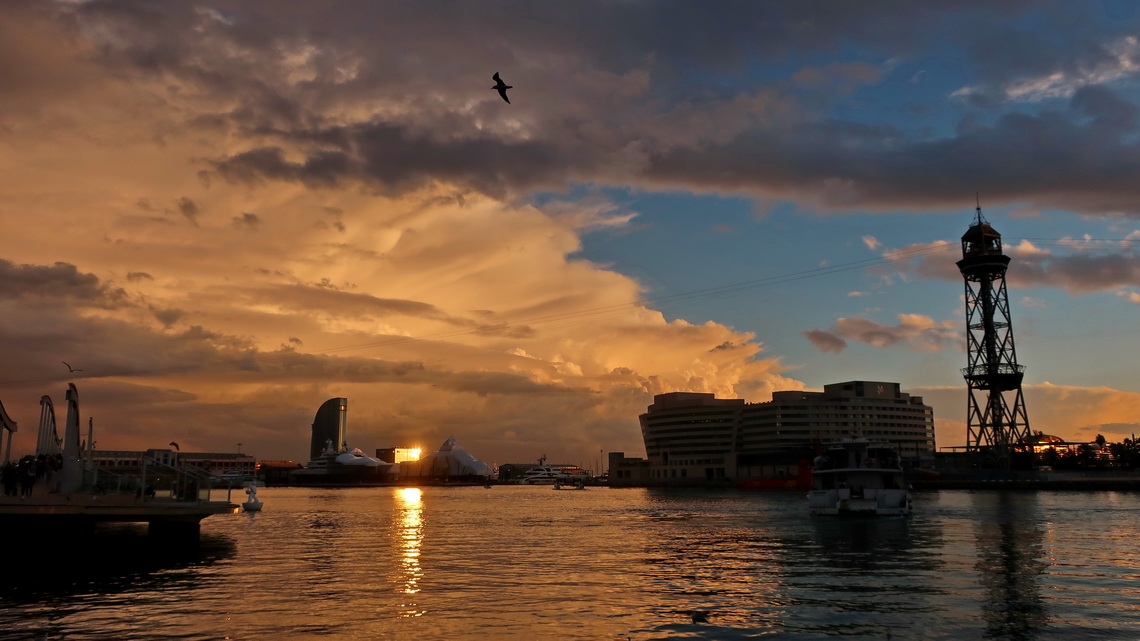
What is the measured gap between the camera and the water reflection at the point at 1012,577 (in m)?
27.3

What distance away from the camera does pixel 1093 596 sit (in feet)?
109

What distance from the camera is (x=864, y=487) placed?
8656cm

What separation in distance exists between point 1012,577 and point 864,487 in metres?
49.3

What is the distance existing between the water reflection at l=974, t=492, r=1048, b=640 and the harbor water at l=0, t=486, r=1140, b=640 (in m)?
0.16

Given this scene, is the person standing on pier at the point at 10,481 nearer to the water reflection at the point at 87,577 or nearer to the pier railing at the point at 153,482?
the pier railing at the point at 153,482

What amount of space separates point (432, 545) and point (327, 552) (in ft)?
25.7

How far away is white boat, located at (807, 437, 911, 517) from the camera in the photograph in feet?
278

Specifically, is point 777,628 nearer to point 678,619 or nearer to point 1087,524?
point 678,619

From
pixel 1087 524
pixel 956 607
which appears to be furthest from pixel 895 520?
pixel 956 607

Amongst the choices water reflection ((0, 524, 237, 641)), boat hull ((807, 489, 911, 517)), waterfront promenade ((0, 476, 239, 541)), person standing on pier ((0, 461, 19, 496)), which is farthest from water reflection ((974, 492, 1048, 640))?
person standing on pier ((0, 461, 19, 496))

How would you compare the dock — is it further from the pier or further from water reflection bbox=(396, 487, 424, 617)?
water reflection bbox=(396, 487, 424, 617)

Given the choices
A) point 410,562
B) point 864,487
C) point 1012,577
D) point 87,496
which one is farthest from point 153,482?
point 864,487

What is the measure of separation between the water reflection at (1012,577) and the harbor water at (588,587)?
16 centimetres

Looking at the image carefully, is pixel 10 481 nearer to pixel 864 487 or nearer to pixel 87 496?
pixel 87 496
